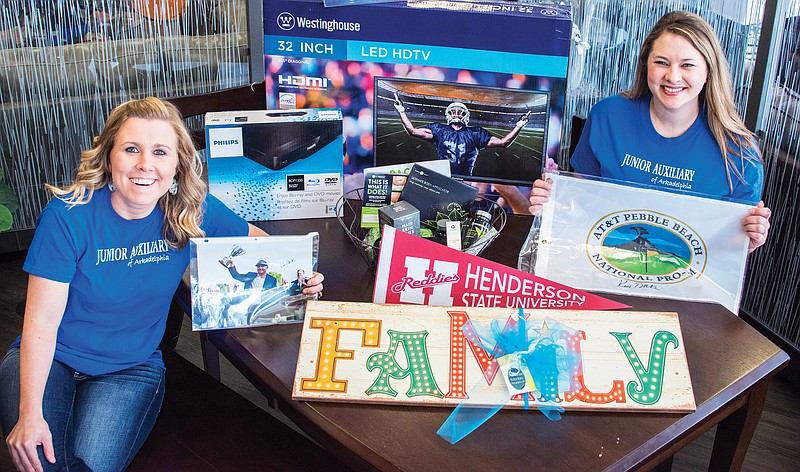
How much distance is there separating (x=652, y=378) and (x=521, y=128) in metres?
0.82

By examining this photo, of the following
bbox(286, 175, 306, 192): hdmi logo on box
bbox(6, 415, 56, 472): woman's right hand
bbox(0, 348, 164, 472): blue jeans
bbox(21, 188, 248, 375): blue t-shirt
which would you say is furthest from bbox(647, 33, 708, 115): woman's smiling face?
bbox(6, 415, 56, 472): woman's right hand

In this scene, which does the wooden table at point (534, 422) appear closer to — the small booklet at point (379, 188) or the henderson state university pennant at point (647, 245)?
the henderson state university pennant at point (647, 245)

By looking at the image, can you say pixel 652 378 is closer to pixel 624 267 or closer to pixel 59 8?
pixel 624 267

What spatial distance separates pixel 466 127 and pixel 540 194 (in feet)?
1.09

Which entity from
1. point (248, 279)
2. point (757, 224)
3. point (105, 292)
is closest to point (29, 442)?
point (105, 292)

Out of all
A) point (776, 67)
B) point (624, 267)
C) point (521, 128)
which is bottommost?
point (624, 267)

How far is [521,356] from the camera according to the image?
1303mm

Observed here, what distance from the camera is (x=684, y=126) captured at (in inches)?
73.3

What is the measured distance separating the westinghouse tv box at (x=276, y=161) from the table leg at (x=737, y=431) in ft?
3.22

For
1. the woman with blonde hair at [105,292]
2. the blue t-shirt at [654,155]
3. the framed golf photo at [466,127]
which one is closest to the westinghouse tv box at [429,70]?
the framed golf photo at [466,127]

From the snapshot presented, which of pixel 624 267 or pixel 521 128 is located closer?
pixel 624 267

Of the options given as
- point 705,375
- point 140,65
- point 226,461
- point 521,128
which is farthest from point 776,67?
point 140,65

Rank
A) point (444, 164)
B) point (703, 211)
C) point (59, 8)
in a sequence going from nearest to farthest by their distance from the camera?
point (703, 211) < point (444, 164) < point (59, 8)

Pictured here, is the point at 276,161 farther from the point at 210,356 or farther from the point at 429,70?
the point at 210,356
